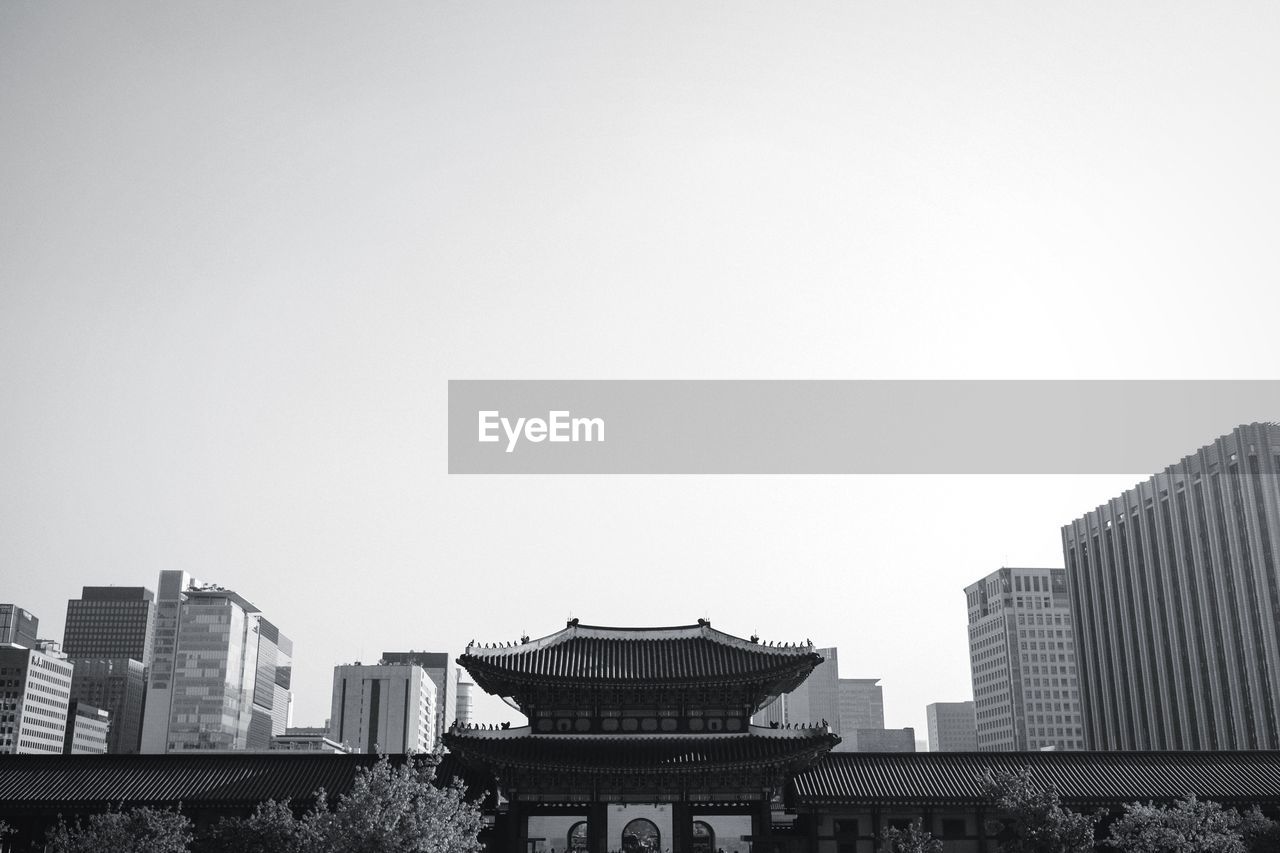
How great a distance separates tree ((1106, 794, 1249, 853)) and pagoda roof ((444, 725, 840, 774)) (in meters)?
12.4

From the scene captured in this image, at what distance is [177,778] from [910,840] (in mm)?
33170

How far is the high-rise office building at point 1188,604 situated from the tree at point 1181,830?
89747 mm

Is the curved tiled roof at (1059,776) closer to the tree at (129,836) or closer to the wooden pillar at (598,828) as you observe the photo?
the wooden pillar at (598,828)

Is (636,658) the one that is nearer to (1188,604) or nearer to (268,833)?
(268,833)

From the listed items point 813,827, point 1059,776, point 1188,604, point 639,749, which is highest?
point 1188,604

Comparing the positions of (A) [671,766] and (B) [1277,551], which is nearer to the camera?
(A) [671,766]

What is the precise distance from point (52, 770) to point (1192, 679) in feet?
433

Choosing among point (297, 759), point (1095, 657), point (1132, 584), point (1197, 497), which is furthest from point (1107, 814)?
point (1095, 657)

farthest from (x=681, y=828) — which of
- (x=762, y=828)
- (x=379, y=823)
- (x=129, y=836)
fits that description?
(x=129, y=836)

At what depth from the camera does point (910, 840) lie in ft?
153

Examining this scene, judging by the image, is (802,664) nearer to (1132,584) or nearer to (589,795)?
(589,795)

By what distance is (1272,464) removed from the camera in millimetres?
126812

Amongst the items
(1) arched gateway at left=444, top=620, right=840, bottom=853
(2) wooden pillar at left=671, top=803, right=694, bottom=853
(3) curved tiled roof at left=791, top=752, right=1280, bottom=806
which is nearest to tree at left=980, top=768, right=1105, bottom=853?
(3) curved tiled roof at left=791, top=752, right=1280, bottom=806

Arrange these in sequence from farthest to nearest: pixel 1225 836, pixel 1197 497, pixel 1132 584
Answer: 1. pixel 1132 584
2. pixel 1197 497
3. pixel 1225 836
